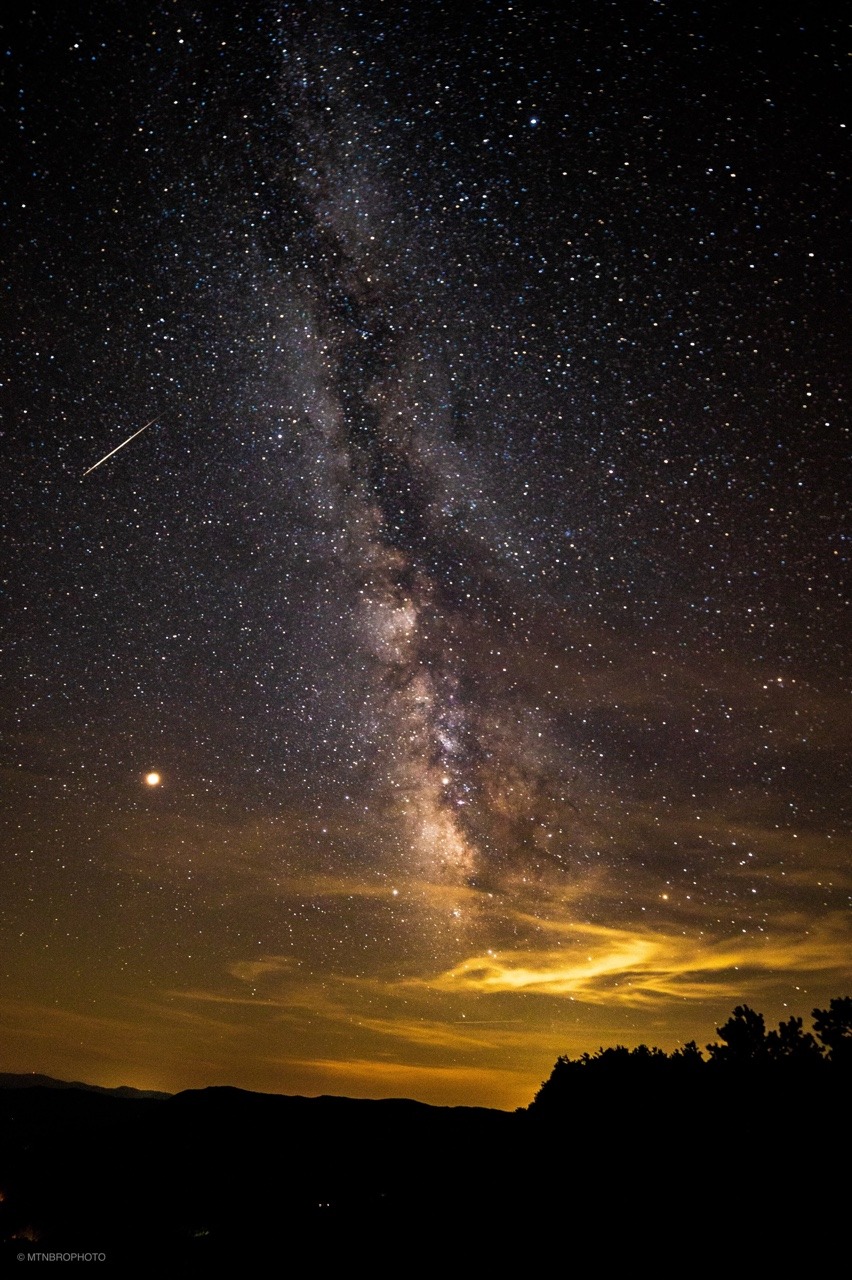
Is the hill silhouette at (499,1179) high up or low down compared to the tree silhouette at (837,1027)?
down

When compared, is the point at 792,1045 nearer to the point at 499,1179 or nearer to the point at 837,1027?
the point at 837,1027

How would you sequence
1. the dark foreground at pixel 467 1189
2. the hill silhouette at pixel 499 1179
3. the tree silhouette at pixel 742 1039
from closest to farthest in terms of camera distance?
the dark foreground at pixel 467 1189, the hill silhouette at pixel 499 1179, the tree silhouette at pixel 742 1039

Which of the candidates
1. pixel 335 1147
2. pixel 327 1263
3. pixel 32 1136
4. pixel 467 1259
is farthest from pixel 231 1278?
pixel 32 1136

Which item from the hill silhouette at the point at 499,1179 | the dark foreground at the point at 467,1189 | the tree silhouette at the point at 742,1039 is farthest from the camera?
the tree silhouette at the point at 742,1039

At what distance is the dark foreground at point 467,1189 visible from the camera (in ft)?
38.9

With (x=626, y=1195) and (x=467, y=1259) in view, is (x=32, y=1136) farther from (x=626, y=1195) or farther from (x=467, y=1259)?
(x=626, y=1195)

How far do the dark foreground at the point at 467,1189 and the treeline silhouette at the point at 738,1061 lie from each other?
64 cm

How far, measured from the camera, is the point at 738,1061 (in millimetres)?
17703

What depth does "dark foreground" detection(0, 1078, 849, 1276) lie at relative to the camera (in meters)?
11.9

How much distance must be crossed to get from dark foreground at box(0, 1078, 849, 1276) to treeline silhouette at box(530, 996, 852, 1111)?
641 mm

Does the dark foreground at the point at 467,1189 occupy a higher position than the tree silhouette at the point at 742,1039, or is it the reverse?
the tree silhouette at the point at 742,1039

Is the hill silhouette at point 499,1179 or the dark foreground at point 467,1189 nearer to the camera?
the dark foreground at point 467,1189

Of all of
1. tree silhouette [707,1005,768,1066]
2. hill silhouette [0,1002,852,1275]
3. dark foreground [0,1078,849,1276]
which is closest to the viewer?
dark foreground [0,1078,849,1276]

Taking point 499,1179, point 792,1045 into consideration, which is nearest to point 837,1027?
point 792,1045
